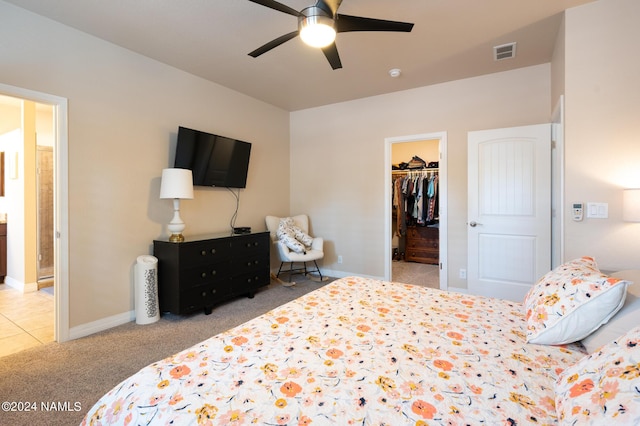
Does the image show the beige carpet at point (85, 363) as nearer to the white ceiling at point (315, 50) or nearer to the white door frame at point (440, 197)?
the white door frame at point (440, 197)

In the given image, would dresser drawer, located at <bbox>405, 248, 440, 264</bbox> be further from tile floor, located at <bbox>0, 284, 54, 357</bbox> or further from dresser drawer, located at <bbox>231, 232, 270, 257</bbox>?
tile floor, located at <bbox>0, 284, 54, 357</bbox>

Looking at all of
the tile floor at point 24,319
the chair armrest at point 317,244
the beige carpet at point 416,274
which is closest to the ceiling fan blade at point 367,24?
the chair armrest at point 317,244

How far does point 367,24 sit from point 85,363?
9.96 feet

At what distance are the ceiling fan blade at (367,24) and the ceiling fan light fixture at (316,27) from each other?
0.07 meters

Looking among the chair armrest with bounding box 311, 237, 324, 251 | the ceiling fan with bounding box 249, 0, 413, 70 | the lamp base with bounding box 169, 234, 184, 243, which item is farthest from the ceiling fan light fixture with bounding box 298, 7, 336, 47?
the chair armrest with bounding box 311, 237, 324, 251

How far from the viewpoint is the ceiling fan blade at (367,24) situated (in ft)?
6.01

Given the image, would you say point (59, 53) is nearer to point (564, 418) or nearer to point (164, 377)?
point (164, 377)

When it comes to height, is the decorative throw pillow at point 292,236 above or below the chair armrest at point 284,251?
above

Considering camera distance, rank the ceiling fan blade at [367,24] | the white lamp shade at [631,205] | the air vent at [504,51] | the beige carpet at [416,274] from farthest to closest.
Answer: the beige carpet at [416,274] → the air vent at [504,51] → the white lamp shade at [631,205] → the ceiling fan blade at [367,24]

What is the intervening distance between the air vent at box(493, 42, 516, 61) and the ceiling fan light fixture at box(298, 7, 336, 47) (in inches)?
78.7

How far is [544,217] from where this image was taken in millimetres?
3117

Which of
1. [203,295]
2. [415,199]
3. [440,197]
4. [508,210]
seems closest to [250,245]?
[203,295]

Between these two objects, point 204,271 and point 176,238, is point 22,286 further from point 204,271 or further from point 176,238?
point 204,271

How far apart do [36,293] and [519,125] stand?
244 inches
